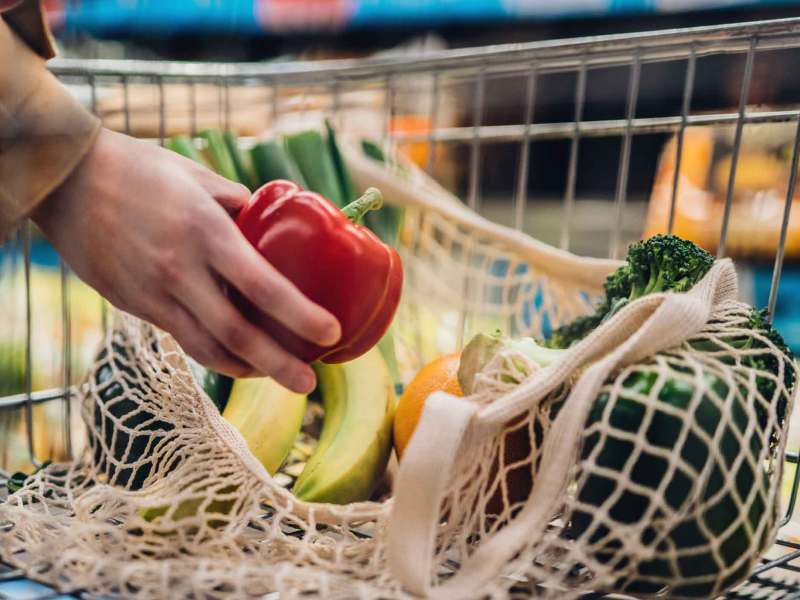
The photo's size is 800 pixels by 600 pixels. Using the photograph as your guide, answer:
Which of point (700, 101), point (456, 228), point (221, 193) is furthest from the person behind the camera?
point (700, 101)

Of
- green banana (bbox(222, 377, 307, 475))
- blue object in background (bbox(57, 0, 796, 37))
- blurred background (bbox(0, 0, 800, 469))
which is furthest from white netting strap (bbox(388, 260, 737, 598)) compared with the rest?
blue object in background (bbox(57, 0, 796, 37))

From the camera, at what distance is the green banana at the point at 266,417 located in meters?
0.64

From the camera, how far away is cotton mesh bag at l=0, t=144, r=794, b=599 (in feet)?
1.38

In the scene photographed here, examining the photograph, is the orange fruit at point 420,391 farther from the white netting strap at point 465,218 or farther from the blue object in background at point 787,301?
the blue object in background at point 787,301

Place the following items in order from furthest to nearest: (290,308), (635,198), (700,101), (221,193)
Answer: (635,198) → (700,101) → (221,193) → (290,308)

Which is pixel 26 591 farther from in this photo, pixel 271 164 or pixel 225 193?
pixel 271 164

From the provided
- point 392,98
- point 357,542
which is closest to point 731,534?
point 357,542

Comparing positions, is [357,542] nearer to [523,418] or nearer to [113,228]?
[523,418]

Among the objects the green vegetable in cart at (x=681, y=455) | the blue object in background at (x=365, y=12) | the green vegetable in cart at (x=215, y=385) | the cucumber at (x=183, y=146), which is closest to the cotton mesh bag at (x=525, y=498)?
the green vegetable in cart at (x=681, y=455)

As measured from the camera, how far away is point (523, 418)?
1.63ft

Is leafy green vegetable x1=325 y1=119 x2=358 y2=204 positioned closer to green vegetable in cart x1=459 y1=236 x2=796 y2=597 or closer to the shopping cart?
the shopping cart

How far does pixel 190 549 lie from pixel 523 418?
22 centimetres

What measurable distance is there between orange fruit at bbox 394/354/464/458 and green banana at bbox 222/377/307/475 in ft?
0.30

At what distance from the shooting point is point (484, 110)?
161 cm
